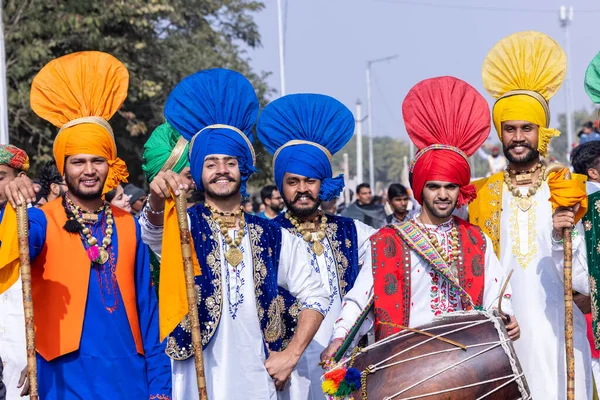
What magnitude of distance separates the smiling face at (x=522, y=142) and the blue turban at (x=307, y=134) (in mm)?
1231

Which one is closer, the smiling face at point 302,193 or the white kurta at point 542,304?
the white kurta at point 542,304

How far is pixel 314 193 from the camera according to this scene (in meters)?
7.07

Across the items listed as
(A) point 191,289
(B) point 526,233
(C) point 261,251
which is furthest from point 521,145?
(A) point 191,289

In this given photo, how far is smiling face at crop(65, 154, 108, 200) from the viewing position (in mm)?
5426

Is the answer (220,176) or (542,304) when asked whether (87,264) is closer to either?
(220,176)

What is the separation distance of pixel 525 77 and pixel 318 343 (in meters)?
2.37

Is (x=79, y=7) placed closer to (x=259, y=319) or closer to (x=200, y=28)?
(x=200, y=28)

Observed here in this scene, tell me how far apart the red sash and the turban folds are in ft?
7.94

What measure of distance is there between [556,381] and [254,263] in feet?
7.50

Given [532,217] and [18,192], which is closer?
[18,192]

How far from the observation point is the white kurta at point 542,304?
6.50m

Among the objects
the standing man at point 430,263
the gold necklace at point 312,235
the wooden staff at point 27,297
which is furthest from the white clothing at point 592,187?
the wooden staff at point 27,297

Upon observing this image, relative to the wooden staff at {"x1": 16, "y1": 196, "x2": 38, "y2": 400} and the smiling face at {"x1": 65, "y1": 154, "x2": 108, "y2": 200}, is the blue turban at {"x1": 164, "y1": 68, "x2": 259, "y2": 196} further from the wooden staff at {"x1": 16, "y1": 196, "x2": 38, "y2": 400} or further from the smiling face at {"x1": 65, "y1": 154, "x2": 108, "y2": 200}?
the wooden staff at {"x1": 16, "y1": 196, "x2": 38, "y2": 400}

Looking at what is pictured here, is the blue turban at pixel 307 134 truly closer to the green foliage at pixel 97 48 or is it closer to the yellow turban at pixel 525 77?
the yellow turban at pixel 525 77
